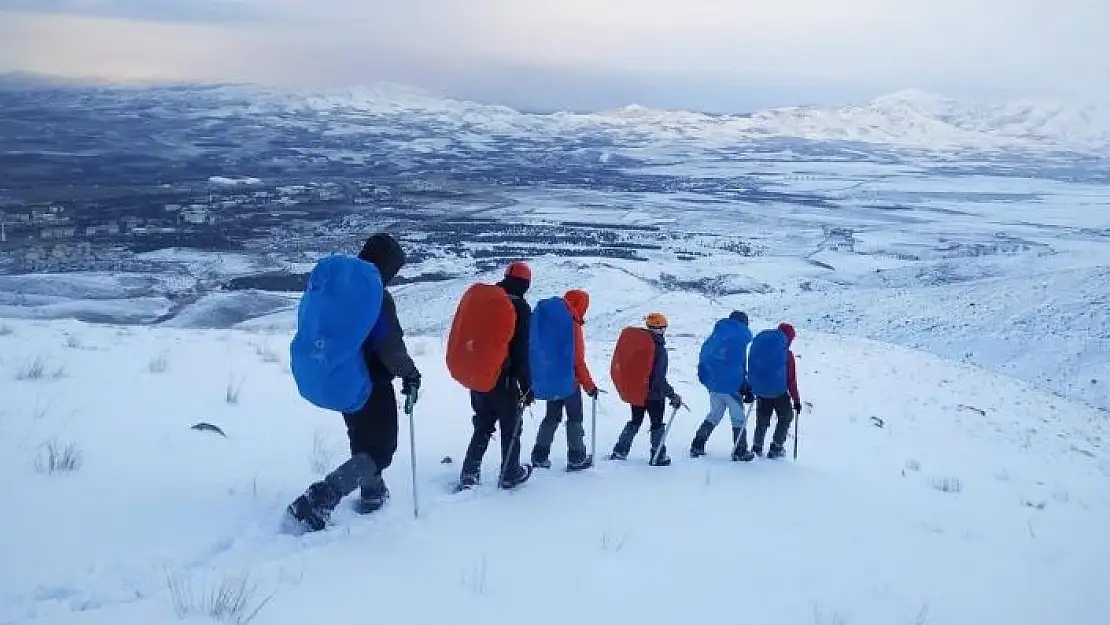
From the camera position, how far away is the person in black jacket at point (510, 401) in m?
4.89

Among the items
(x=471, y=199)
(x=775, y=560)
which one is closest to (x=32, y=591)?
(x=775, y=560)

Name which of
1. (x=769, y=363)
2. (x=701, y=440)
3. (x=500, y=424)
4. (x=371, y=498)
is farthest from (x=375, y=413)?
(x=769, y=363)

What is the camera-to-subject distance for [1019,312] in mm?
29766

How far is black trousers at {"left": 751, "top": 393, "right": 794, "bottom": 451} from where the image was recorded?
753cm

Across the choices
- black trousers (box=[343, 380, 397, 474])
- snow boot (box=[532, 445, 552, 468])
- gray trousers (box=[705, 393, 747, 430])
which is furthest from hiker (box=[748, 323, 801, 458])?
black trousers (box=[343, 380, 397, 474])

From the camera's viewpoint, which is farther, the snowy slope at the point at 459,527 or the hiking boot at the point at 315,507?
the hiking boot at the point at 315,507

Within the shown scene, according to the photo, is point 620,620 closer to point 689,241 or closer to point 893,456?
point 893,456

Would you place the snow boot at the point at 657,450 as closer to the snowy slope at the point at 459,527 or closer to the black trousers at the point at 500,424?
the snowy slope at the point at 459,527

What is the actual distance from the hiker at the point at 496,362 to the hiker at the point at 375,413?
0.62 metres

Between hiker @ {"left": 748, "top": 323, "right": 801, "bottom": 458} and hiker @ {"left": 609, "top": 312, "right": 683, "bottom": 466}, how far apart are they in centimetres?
141

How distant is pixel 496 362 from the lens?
4.75m

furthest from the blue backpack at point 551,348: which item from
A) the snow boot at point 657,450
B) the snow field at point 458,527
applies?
the snow boot at point 657,450

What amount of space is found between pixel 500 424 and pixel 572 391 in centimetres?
76

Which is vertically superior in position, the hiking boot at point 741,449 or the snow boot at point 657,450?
the snow boot at point 657,450
